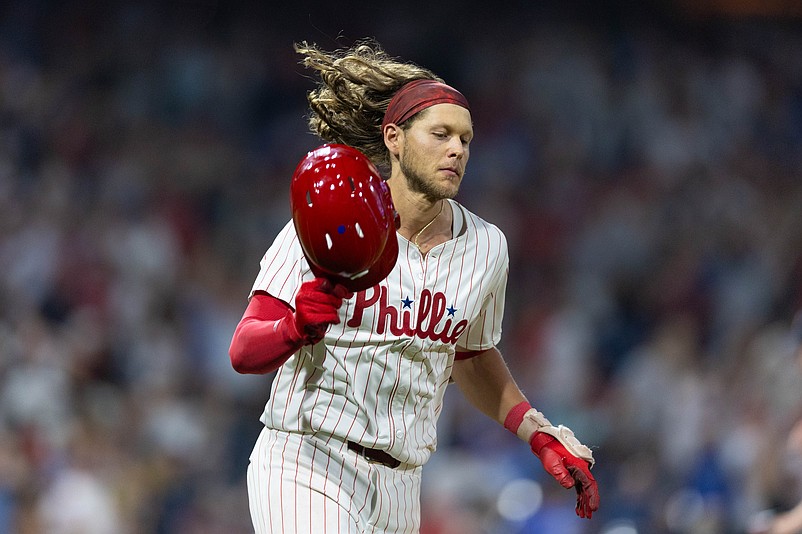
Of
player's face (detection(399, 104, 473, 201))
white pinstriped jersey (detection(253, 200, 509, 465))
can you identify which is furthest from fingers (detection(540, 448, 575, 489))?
player's face (detection(399, 104, 473, 201))

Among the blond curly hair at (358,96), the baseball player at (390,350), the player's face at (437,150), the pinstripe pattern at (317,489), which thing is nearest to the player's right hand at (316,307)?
the baseball player at (390,350)

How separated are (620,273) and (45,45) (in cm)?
365

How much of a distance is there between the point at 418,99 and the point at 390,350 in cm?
59

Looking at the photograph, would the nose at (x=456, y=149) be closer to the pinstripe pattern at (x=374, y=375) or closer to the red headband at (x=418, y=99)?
the red headband at (x=418, y=99)

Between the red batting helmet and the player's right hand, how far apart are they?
1.1 inches

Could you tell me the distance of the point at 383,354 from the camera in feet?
7.24

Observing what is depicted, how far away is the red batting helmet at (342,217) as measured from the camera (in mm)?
1892

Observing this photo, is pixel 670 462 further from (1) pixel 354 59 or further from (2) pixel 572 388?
(1) pixel 354 59

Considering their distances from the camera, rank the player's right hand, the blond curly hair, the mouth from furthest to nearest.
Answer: the blond curly hair → the mouth → the player's right hand

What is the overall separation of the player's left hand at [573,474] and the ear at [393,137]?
0.79 meters

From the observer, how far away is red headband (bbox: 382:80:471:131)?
2365 mm

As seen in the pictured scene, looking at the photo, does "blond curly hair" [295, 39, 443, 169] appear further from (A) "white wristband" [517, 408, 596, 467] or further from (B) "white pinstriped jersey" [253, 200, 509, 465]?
(A) "white wristband" [517, 408, 596, 467]

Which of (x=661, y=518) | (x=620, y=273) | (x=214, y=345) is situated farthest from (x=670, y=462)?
(x=214, y=345)

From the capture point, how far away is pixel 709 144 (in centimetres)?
655
